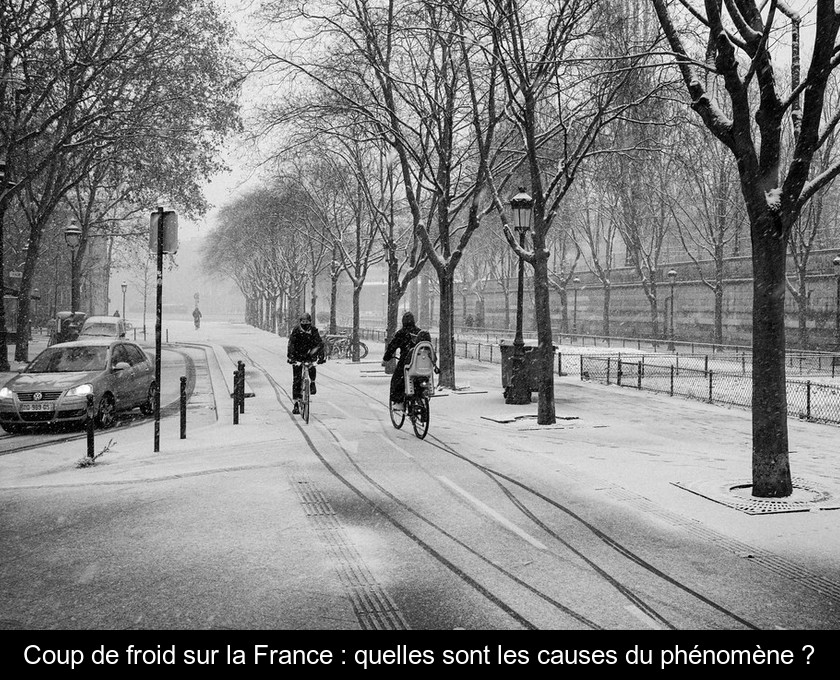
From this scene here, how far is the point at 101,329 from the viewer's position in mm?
30250

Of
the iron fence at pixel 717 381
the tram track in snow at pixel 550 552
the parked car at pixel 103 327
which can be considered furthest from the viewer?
the parked car at pixel 103 327

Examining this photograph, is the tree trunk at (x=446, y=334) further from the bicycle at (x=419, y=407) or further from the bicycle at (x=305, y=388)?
the bicycle at (x=419, y=407)

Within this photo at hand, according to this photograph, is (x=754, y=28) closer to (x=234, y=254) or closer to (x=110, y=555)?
(x=110, y=555)

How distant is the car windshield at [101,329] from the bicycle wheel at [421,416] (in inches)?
882

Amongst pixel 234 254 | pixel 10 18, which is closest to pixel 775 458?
pixel 10 18

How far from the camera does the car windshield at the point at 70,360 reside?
503 inches

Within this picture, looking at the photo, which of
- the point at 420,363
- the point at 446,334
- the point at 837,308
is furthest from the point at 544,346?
the point at 837,308

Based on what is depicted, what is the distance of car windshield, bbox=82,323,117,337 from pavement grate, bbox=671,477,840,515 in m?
26.8

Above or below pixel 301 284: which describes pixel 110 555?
below

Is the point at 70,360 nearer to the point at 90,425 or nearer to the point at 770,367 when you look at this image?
the point at 90,425

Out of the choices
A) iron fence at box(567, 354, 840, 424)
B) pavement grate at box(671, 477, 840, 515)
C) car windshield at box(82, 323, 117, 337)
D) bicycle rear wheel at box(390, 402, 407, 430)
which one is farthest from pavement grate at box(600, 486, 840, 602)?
car windshield at box(82, 323, 117, 337)

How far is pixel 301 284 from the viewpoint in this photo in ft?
175

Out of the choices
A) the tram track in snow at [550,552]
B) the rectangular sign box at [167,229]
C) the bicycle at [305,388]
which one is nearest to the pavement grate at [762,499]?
the tram track in snow at [550,552]
